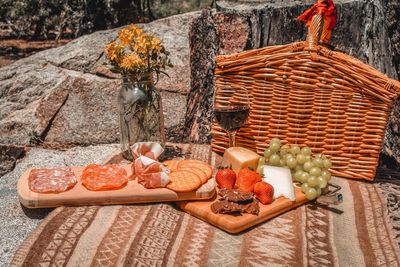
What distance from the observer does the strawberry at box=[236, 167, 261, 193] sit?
1827mm

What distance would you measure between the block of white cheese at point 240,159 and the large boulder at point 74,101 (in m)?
1.11

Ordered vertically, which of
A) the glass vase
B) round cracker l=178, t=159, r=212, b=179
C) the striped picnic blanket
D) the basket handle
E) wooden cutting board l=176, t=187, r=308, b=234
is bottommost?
the striped picnic blanket

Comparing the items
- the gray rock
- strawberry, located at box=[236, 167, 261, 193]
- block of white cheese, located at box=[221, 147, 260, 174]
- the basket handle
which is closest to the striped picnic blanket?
strawberry, located at box=[236, 167, 261, 193]

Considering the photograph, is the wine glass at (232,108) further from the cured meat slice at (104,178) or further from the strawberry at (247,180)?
the cured meat slice at (104,178)

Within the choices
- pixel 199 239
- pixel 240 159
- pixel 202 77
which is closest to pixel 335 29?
pixel 202 77

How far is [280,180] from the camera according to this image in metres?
1.90

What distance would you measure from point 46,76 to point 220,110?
6.19 ft

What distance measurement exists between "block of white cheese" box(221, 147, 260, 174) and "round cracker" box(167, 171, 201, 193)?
18cm

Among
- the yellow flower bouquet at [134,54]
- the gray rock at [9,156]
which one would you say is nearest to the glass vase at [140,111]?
the yellow flower bouquet at [134,54]

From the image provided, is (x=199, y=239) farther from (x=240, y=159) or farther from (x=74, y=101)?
(x=74, y=101)

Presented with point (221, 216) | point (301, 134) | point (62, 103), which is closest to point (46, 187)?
point (221, 216)

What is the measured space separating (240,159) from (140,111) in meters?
0.56

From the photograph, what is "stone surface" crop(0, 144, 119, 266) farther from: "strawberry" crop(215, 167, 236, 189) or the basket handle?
the basket handle

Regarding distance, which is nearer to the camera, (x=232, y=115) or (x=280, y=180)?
(x=280, y=180)
